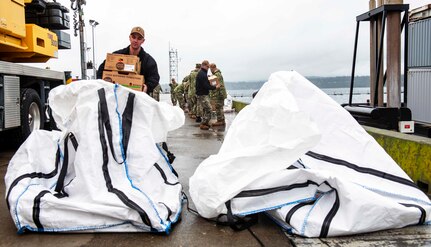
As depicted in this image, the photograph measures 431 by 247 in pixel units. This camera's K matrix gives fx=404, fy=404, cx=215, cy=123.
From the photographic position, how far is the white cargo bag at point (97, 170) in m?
3.12

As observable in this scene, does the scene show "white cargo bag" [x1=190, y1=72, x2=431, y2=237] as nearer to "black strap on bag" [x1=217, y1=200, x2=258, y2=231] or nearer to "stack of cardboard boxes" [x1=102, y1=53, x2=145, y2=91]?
"black strap on bag" [x1=217, y1=200, x2=258, y2=231]

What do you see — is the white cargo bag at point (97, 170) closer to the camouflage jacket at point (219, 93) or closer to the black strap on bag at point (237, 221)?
the black strap on bag at point (237, 221)

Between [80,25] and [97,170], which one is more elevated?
[80,25]

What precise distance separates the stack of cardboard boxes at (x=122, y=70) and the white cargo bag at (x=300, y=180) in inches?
76.2

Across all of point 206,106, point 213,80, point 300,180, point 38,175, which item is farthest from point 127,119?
point 213,80

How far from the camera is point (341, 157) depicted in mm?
3645

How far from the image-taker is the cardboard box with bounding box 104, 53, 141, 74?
5.16 m

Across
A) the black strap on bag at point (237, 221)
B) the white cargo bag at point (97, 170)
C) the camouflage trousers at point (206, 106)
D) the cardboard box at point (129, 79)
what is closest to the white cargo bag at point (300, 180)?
the black strap on bag at point (237, 221)

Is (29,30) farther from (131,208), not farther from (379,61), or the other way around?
(379,61)

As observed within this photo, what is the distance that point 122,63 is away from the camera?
203 inches

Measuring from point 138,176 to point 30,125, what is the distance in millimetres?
5451

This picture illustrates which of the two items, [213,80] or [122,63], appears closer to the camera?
[122,63]

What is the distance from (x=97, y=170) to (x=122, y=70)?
2.14 metres

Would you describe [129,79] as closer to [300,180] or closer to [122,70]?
[122,70]
